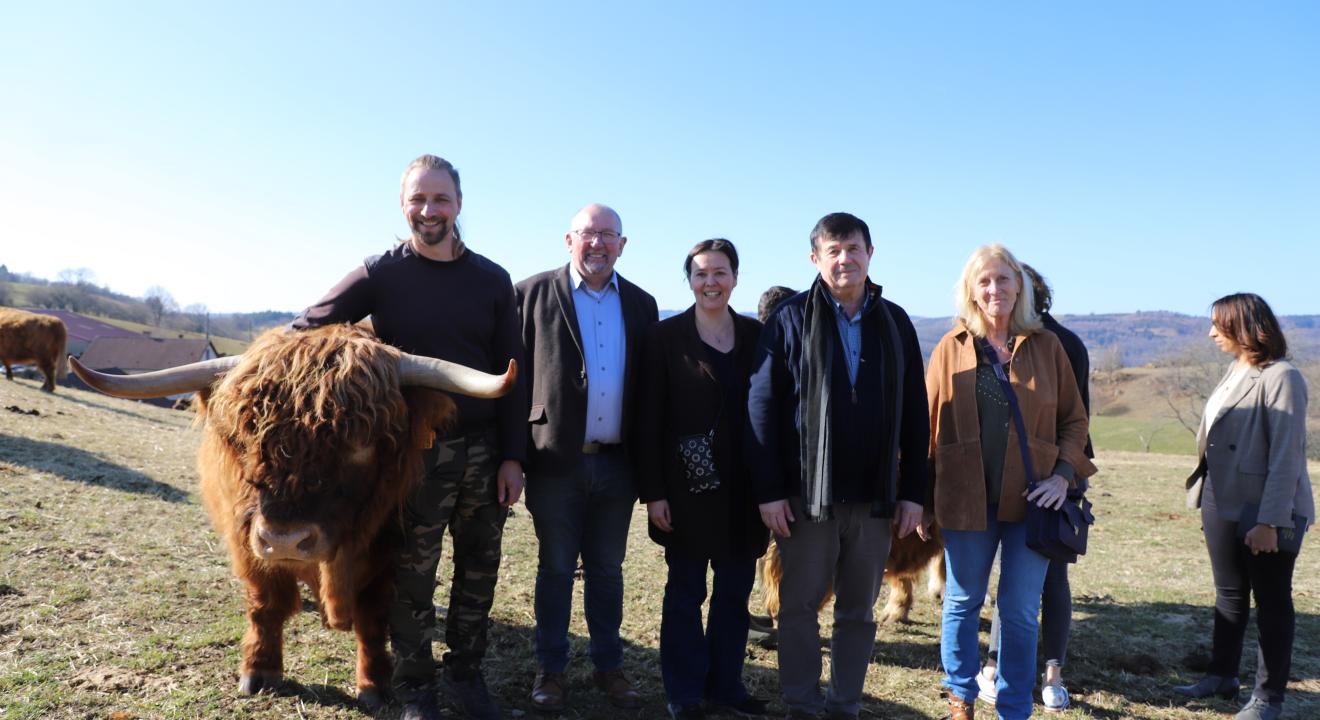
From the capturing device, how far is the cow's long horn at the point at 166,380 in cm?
357

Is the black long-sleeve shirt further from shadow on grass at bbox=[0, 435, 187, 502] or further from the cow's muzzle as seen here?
shadow on grass at bbox=[0, 435, 187, 502]

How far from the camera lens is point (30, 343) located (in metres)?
19.0

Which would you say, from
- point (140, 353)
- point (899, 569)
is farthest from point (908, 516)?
point (140, 353)

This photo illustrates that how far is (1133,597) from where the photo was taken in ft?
Answer: 23.6

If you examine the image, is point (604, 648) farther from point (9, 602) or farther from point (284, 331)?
point (9, 602)

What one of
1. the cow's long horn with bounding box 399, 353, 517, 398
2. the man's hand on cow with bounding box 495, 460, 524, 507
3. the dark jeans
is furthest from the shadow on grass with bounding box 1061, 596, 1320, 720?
the cow's long horn with bounding box 399, 353, 517, 398

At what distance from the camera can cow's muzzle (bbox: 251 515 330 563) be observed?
3.14 meters

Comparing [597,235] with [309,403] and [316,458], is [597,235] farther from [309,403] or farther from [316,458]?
[316,458]

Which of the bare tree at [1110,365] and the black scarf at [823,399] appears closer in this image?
the black scarf at [823,399]

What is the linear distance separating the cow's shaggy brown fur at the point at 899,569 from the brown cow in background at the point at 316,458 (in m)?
2.82

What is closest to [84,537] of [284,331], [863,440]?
[284,331]

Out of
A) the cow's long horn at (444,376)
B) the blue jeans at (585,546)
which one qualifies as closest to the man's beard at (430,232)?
the cow's long horn at (444,376)

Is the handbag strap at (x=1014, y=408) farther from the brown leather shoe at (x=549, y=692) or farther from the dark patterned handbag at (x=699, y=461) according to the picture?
the brown leather shoe at (x=549, y=692)

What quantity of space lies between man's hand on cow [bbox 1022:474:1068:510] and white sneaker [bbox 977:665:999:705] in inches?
57.1
